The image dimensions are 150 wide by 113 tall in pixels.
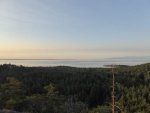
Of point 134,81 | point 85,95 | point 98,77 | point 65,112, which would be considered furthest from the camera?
point 98,77

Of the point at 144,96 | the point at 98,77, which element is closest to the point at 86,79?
the point at 98,77

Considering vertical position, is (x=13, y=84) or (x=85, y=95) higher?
(x=13, y=84)

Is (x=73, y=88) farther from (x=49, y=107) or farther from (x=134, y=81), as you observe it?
(x=49, y=107)

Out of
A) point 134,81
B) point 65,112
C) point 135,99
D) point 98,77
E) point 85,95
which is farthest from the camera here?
point 98,77

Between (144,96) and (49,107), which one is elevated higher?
(49,107)

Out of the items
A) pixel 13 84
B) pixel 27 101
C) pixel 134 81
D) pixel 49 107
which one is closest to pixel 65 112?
pixel 49 107

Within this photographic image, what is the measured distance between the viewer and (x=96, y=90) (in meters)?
99.3

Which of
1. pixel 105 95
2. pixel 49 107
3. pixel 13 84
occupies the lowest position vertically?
pixel 105 95

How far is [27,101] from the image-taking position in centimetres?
3089

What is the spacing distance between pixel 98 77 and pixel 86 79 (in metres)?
5.51

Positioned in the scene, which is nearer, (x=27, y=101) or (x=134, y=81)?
(x=27, y=101)

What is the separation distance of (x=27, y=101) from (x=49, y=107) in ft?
8.92

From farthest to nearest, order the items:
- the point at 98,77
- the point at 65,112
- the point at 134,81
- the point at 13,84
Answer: the point at 98,77
the point at 134,81
the point at 13,84
the point at 65,112

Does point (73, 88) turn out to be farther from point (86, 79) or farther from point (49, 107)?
point (49, 107)
